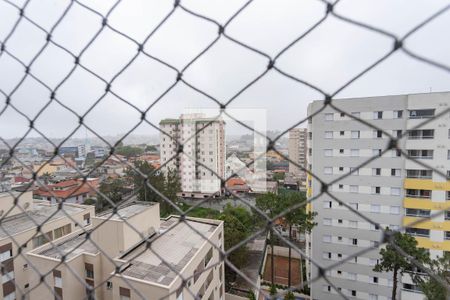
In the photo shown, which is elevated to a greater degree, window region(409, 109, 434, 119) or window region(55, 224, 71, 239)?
window region(409, 109, 434, 119)

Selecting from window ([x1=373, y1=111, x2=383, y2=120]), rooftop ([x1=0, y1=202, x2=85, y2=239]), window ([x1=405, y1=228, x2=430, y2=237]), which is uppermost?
window ([x1=373, y1=111, x2=383, y2=120])

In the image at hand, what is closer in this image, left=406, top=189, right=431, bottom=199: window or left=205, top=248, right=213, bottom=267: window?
left=205, top=248, right=213, bottom=267: window

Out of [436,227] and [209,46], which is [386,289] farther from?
[209,46]

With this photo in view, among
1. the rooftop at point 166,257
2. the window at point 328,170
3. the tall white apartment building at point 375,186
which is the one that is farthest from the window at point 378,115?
the rooftop at point 166,257

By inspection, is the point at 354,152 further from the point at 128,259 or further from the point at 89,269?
the point at 89,269

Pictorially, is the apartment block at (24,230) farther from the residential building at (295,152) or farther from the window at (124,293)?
the residential building at (295,152)

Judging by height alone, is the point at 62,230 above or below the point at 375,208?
below

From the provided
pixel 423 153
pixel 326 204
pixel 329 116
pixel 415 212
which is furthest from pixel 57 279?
pixel 423 153

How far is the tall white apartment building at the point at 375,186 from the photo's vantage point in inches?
180

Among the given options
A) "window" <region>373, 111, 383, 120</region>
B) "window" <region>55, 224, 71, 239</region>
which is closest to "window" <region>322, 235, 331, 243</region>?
"window" <region>373, 111, 383, 120</region>

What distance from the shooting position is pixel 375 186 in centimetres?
486

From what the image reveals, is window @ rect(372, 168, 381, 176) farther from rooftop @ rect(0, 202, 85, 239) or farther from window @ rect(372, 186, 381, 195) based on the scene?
rooftop @ rect(0, 202, 85, 239)

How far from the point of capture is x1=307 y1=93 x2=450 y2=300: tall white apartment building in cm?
457

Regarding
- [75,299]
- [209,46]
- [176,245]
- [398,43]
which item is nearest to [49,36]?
[209,46]
